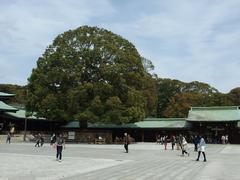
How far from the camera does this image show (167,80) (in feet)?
313

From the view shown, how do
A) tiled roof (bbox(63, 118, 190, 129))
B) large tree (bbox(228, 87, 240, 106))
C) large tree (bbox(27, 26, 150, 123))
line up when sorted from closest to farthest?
1. large tree (bbox(27, 26, 150, 123))
2. tiled roof (bbox(63, 118, 190, 129))
3. large tree (bbox(228, 87, 240, 106))

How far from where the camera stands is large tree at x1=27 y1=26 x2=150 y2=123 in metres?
51.6

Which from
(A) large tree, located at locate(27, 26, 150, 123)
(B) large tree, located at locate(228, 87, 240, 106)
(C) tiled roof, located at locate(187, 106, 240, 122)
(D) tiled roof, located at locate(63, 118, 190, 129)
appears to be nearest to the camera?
(A) large tree, located at locate(27, 26, 150, 123)

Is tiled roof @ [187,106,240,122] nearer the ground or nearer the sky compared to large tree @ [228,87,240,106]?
nearer the ground

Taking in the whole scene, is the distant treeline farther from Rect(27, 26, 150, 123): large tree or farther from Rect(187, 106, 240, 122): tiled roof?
Rect(27, 26, 150, 123): large tree

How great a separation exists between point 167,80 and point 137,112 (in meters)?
43.3

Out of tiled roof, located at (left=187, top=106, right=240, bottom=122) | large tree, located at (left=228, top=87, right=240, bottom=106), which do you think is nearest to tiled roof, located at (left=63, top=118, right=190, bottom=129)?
tiled roof, located at (left=187, top=106, right=240, bottom=122)

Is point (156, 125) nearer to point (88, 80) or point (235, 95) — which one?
point (88, 80)

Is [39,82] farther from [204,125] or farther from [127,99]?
[204,125]

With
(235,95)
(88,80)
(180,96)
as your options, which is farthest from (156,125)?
(235,95)

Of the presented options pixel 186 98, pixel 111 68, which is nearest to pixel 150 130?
pixel 111 68

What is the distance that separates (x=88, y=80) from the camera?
178ft

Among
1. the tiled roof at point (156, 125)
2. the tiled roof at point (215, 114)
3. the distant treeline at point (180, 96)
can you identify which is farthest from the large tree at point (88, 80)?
the distant treeline at point (180, 96)

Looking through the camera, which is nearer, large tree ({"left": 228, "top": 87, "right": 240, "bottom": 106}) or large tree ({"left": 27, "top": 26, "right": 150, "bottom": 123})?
large tree ({"left": 27, "top": 26, "right": 150, "bottom": 123})
